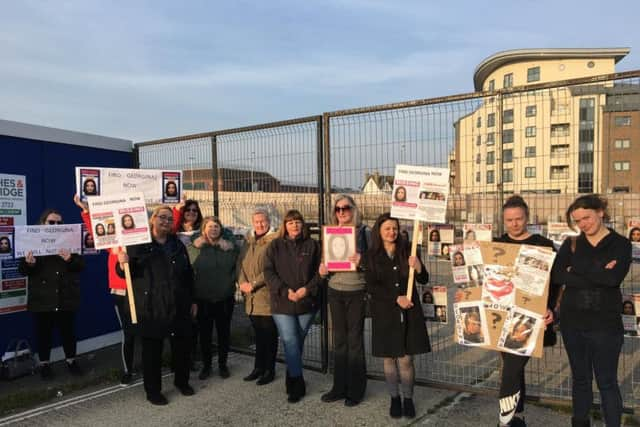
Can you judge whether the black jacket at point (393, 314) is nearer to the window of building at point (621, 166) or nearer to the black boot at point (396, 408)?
the black boot at point (396, 408)

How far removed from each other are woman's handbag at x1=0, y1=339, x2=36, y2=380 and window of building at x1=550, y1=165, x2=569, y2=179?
235 inches

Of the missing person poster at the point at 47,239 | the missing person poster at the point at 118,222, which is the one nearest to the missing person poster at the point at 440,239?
the missing person poster at the point at 118,222

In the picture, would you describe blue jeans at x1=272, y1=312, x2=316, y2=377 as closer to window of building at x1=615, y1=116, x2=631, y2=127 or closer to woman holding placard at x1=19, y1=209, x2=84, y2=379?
woman holding placard at x1=19, y1=209, x2=84, y2=379

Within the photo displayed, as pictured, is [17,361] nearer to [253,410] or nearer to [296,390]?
[253,410]

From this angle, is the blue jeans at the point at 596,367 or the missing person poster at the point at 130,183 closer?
the blue jeans at the point at 596,367

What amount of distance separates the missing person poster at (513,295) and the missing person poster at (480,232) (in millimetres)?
501

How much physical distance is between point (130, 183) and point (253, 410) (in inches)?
117

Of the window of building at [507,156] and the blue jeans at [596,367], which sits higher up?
the window of building at [507,156]

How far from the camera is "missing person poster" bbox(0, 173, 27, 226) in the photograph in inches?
218

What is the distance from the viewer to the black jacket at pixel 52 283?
5.29m

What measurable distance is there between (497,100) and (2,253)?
538 cm

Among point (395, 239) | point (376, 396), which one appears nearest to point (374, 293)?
point (395, 239)

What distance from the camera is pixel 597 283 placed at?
325 cm

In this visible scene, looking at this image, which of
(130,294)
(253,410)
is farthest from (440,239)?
(130,294)
